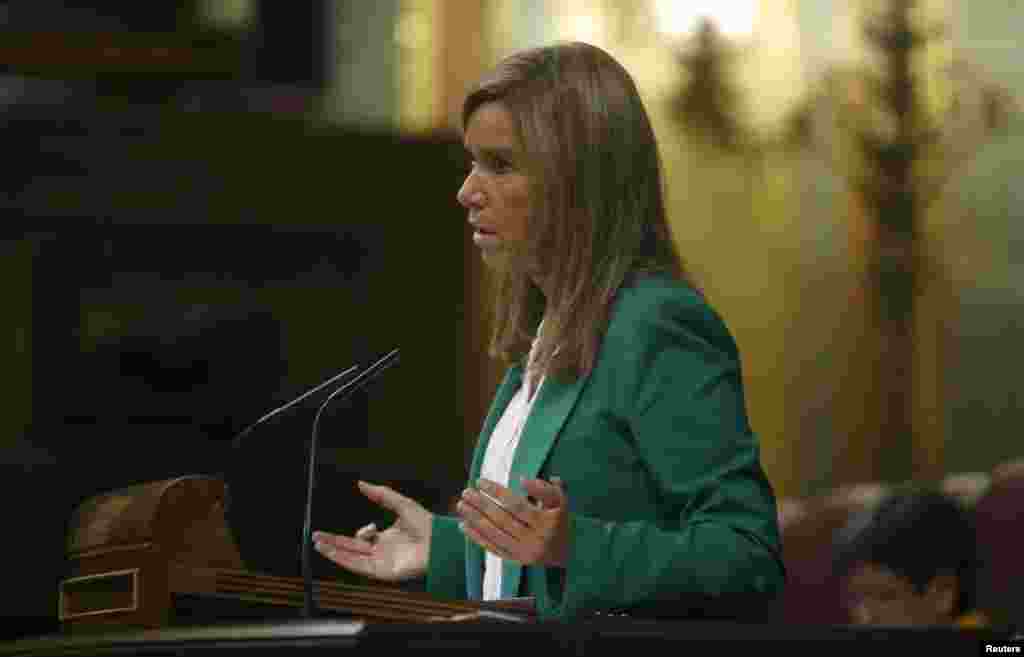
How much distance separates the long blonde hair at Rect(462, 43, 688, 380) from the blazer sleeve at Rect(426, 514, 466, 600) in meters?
0.18

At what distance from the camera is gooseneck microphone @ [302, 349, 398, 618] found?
1.25 metres

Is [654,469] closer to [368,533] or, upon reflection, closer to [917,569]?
[368,533]

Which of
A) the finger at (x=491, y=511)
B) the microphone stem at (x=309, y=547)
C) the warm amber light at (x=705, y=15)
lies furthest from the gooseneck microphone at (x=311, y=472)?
the warm amber light at (x=705, y=15)

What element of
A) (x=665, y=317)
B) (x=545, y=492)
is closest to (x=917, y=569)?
(x=665, y=317)

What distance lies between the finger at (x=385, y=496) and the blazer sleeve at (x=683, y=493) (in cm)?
18

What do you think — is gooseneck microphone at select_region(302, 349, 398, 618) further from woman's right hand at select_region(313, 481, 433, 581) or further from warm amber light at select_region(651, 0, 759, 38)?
warm amber light at select_region(651, 0, 759, 38)

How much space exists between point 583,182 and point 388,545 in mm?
343

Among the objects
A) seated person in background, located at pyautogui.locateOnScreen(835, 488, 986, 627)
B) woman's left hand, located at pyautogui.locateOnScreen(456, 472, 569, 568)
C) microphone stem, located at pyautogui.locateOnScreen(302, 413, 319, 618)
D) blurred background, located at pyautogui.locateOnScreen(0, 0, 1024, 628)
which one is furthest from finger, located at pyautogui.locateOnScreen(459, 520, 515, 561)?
blurred background, located at pyautogui.locateOnScreen(0, 0, 1024, 628)

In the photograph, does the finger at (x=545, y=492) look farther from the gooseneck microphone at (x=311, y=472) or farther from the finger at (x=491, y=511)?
the gooseneck microphone at (x=311, y=472)

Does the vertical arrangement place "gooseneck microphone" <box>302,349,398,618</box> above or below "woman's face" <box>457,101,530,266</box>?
below

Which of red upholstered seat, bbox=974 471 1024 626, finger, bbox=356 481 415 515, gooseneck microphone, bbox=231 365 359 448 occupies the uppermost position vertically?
gooseneck microphone, bbox=231 365 359 448

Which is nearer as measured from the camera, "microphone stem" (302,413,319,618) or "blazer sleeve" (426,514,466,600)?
"microphone stem" (302,413,319,618)

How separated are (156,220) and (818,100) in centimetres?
180

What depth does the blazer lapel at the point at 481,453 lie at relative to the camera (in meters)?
1.53
